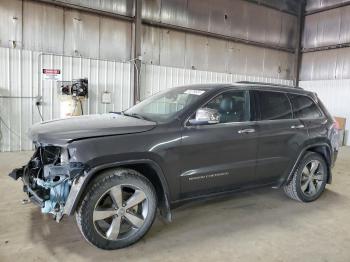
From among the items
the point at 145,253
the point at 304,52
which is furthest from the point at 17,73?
the point at 304,52

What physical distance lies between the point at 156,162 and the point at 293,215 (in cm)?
186

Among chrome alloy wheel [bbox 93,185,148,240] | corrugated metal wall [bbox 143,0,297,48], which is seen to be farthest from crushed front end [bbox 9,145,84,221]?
corrugated metal wall [bbox 143,0,297,48]

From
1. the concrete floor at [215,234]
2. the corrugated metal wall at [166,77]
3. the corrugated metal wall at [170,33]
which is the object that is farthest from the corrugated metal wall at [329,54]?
the concrete floor at [215,234]

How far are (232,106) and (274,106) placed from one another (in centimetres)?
62

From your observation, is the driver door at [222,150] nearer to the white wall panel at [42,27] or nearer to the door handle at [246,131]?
the door handle at [246,131]

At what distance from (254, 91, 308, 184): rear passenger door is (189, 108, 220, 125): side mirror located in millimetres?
685

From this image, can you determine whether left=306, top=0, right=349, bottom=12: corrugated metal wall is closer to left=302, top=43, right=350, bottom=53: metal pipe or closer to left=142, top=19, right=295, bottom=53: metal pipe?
left=302, top=43, right=350, bottom=53: metal pipe

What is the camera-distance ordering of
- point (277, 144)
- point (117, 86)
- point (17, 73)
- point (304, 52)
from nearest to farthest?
point (277, 144), point (17, 73), point (117, 86), point (304, 52)

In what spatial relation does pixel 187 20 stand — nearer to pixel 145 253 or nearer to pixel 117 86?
pixel 117 86

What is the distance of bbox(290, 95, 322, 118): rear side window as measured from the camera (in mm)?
3756

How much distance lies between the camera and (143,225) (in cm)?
266

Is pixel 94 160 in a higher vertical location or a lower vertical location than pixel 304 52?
lower

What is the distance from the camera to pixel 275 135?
3.41 meters

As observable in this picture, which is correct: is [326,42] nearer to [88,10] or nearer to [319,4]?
[319,4]
